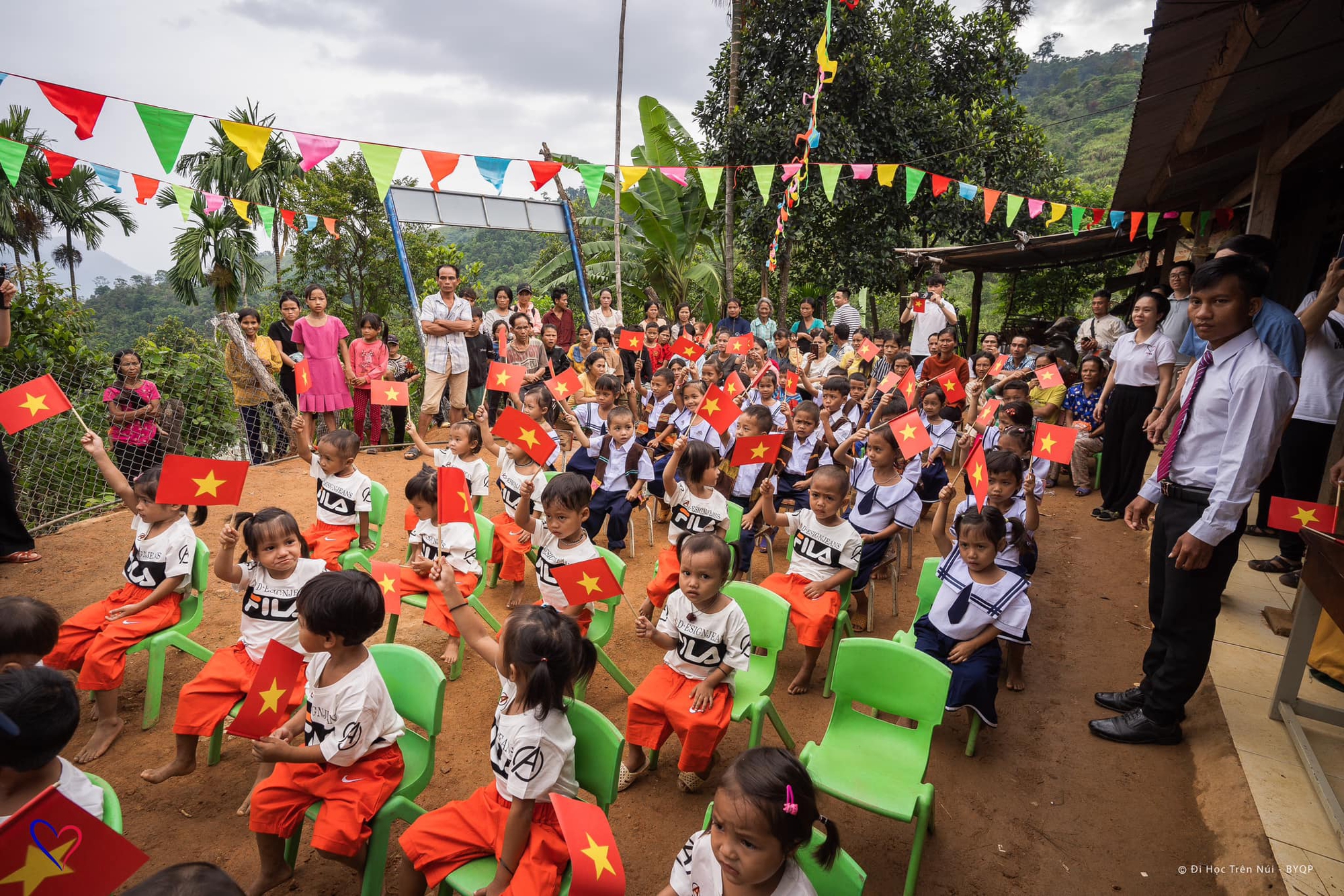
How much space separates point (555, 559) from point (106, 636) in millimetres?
2072

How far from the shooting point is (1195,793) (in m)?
2.79

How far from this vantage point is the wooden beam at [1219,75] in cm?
322

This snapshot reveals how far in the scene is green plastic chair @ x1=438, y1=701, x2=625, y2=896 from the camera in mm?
2068

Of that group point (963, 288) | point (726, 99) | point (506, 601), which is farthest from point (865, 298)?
point (506, 601)

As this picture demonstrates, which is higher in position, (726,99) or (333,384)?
(726,99)

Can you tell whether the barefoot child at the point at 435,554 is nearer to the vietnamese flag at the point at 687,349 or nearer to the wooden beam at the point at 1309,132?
Answer: the vietnamese flag at the point at 687,349

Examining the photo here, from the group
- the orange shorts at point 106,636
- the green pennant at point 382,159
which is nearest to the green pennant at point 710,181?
the green pennant at point 382,159

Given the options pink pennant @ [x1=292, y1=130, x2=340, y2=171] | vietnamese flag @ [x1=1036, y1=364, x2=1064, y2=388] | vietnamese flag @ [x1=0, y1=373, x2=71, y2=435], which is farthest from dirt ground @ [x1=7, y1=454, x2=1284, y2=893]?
→ pink pennant @ [x1=292, y1=130, x2=340, y2=171]

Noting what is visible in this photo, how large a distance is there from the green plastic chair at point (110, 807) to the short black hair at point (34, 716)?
8.3 inches

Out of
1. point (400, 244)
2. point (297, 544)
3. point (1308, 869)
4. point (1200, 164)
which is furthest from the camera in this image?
point (400, 244)

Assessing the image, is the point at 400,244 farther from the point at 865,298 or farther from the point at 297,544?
the point at 865,298

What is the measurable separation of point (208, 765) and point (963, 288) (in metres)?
25.3

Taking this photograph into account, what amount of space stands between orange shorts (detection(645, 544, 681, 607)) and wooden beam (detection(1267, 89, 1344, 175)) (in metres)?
4.77

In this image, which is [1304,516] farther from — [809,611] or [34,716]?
[34,716]
